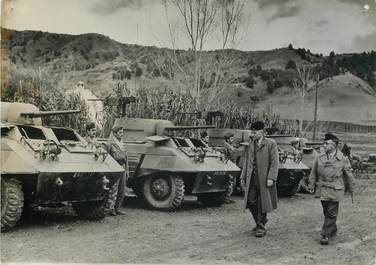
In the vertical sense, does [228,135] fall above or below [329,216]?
above

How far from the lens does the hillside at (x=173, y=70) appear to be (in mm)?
13565

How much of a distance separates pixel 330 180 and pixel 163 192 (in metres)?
3.92

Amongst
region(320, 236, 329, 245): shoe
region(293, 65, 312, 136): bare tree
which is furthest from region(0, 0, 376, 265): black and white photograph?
region(293, 65, 312, 136): bare tree

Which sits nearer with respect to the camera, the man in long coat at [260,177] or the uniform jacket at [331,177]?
the uniform jacket at [331,177]

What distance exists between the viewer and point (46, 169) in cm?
786

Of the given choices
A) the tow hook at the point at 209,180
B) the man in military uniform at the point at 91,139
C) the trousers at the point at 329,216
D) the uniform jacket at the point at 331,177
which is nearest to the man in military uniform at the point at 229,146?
the tow hook at the point at 209,180

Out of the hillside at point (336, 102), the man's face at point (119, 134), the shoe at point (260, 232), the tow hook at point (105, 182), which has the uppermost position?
the hillside at point (336, 102)

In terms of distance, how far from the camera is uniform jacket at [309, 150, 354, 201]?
7938 millimetres

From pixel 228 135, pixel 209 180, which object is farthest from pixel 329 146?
pixel 228 135

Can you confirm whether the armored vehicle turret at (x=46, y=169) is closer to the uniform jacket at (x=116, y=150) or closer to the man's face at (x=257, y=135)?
the uniform jacket at (x=116, y=150)

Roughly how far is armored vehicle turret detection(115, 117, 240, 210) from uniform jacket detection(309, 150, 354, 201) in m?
3.16

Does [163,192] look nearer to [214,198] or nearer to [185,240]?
[214,198]

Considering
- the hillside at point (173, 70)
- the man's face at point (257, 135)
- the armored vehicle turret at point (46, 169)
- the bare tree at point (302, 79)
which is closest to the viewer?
the armored vehicle turret at point (46, 169)

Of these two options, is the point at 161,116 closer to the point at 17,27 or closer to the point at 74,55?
the point at 74,55
